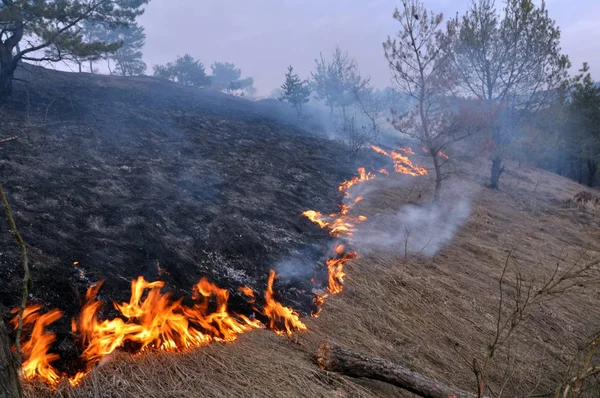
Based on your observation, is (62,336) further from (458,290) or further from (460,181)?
(460,181)

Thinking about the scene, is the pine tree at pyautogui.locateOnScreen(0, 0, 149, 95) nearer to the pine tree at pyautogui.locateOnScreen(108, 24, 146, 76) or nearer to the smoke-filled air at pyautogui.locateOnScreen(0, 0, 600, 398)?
the smoke-filled air at pyautogui.locateOnScreen(0, 0, 600, 398)

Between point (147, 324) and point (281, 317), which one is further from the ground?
point (147, 324)

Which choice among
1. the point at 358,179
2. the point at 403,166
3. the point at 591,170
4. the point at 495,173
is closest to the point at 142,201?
the point at 358,179

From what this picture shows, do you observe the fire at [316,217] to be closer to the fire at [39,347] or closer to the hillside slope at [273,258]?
the hillside slope at [273,258]

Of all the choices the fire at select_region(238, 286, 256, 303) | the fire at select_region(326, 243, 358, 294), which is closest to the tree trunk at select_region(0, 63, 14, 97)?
the fire at select_region(238, 286, 256, 303)

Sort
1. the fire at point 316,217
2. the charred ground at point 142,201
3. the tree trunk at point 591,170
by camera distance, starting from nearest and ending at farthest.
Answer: the charred ground at point 142,201, the fire at point 316,217, the tree trunk at point 591,170

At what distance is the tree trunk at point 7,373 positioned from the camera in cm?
172

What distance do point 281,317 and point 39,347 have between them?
2436 mm

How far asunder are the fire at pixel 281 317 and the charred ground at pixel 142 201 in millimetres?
268

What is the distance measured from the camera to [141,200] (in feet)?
21.9

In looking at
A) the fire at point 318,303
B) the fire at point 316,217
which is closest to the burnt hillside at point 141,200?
the fire at point 318,303

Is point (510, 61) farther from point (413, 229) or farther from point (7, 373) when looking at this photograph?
point (7, 373)

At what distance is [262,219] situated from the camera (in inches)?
288

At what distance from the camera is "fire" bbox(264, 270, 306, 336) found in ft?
14.5
